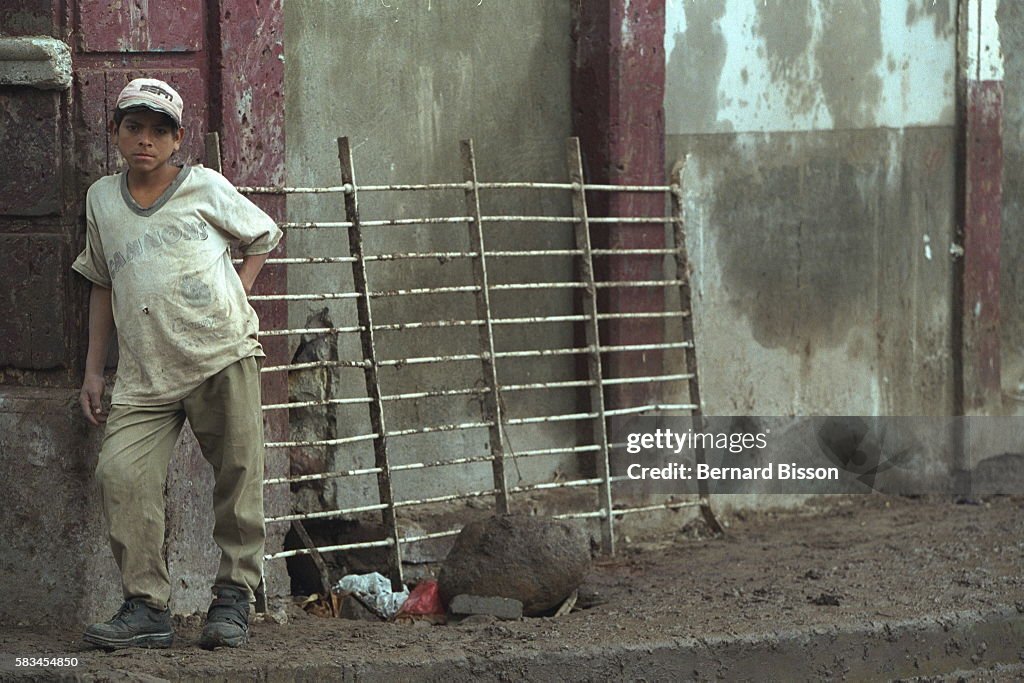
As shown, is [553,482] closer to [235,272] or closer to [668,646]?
[668,646]

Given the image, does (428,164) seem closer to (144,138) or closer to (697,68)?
(697,68)

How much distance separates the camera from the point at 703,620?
5809 mm

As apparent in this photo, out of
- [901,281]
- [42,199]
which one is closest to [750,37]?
[901,281]

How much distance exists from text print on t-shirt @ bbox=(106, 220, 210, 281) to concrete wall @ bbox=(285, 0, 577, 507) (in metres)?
1.40

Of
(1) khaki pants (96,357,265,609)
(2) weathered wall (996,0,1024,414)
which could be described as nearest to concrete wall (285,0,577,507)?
(1) khaki pants (96,357,265,609)

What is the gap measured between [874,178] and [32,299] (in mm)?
4313

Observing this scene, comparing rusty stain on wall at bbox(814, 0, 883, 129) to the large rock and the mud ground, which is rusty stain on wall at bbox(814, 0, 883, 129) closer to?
the mud ground

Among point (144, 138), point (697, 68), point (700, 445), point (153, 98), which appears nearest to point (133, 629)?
point (144, 138)

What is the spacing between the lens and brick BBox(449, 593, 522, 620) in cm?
606

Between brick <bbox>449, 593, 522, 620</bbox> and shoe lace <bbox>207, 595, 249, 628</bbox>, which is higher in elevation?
shoe lace <bbox>207, 595, 249, 628</bbox>

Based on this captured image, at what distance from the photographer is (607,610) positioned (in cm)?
613

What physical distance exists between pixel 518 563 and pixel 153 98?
2329 millimetres

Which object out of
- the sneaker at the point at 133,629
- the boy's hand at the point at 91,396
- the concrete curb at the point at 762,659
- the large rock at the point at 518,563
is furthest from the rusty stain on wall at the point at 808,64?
the sneaker at the point at 133,629

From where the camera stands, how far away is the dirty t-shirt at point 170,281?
197 inches
